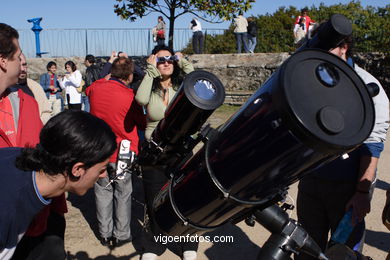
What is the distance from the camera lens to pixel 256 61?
10656mm

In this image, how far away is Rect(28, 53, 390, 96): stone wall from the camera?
1052 cm

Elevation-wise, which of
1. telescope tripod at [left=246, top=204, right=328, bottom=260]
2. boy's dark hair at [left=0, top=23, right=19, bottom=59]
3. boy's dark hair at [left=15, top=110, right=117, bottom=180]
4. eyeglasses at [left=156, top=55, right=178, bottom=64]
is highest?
boy's dark hair at [left=0, top=23, right=19, bottom=59]

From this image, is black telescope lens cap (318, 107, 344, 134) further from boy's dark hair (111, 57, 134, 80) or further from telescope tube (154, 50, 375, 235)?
boy's dark hair (111, 57, 134, 80)

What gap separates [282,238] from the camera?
1.28m

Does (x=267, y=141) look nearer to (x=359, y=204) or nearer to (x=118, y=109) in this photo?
(x=359, y=204)

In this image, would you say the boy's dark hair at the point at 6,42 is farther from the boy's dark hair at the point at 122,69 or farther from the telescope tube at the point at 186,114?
the boy's dark hair at the point at 122,69

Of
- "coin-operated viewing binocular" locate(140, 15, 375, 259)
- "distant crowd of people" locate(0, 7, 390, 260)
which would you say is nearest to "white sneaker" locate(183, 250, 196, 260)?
"distant crowd of people" locate(0, 7, 390, 260)

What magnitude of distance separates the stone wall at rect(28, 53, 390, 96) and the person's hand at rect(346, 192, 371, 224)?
28.1ft

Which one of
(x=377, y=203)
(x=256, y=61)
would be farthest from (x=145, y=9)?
(x=377, y=203)

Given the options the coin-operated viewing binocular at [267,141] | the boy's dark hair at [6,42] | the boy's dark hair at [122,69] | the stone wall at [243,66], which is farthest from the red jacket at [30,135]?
the stone wall at [243,66]

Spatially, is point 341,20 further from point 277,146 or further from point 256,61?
point 256,61

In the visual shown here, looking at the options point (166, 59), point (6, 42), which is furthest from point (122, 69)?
point (6, 42)

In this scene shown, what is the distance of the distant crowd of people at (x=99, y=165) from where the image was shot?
4.65ft

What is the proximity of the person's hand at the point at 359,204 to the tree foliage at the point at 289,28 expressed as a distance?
1206cm
